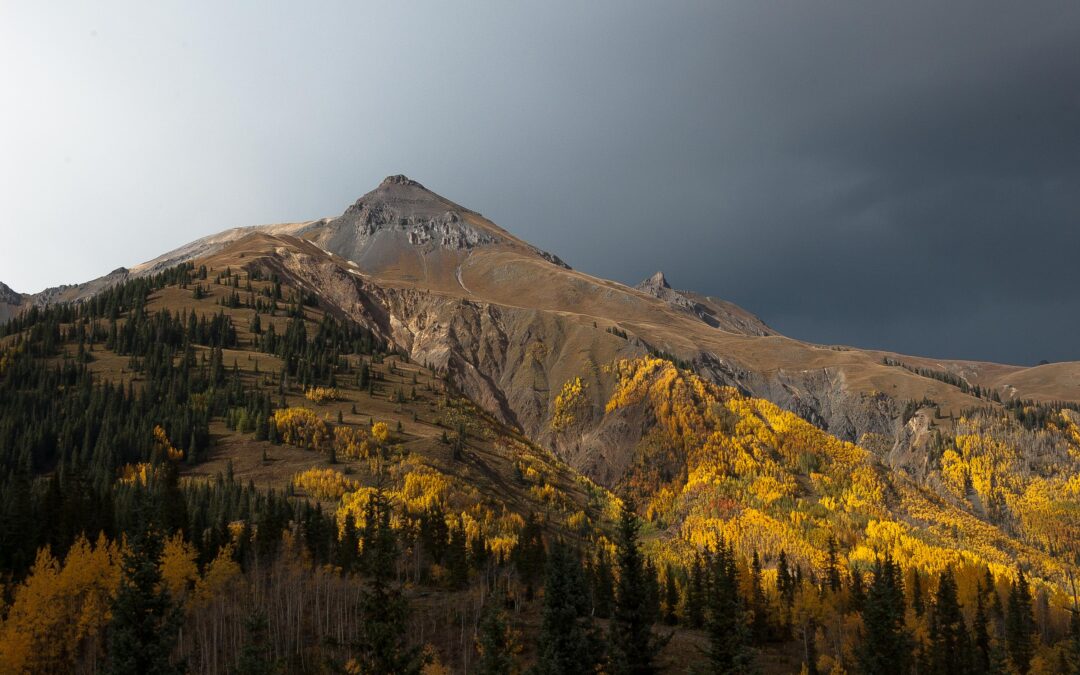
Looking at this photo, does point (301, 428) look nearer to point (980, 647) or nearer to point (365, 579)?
point (365, 579)

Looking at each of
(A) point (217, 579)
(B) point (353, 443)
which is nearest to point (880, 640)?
(A) point (217, 579)

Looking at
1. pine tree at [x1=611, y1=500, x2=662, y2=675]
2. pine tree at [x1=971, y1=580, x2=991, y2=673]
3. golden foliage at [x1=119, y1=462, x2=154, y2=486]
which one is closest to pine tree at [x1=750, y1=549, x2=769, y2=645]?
pine tree at [x1=971, y1=580, x2=991, y2=673]

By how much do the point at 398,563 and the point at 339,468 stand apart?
200 feet

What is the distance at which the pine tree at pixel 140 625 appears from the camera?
38094 mm

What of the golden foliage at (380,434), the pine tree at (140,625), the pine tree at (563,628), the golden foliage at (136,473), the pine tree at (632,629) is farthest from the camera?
the golden foliage at (380,434)

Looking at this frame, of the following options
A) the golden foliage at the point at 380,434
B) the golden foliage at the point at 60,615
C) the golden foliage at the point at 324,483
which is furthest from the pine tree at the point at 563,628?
the golden foliage at the point at 380,434

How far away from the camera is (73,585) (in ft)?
213

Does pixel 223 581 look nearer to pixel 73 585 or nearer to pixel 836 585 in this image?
pixel 73 585

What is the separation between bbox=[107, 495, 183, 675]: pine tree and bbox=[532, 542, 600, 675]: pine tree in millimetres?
20482

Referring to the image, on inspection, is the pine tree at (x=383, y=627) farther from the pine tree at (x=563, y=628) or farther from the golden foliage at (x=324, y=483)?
the golden foliage at (x=324, y=483)

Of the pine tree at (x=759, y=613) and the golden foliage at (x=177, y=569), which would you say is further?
the pine tree at (x=759, y=613)

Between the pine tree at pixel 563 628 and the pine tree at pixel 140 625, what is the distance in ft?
67.2

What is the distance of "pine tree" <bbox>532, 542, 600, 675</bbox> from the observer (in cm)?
4303

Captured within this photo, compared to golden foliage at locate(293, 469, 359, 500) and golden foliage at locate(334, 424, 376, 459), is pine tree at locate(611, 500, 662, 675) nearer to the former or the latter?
golden foliage at locate(293, 469, 359, 500)
